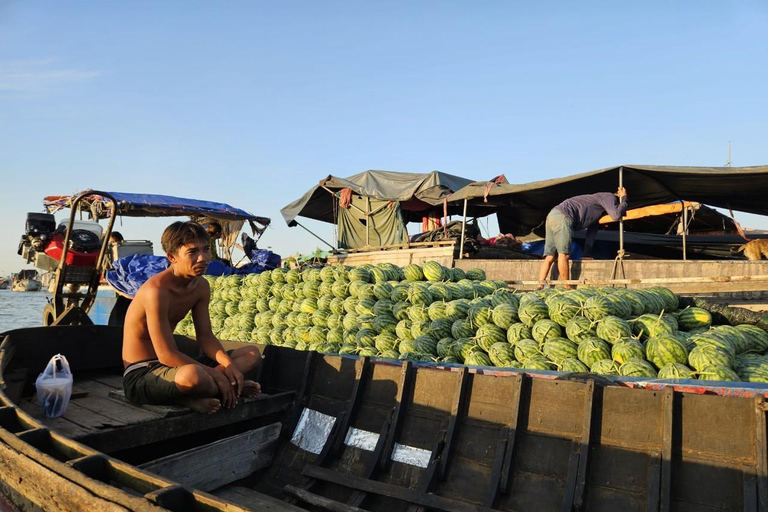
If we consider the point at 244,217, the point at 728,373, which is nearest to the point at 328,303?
the point at 728,373

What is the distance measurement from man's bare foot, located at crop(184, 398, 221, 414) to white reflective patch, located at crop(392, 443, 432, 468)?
1.46m

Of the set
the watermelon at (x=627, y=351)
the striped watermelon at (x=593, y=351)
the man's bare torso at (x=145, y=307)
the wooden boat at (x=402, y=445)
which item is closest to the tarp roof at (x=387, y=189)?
the striped watermelon at (x=593, y=351)

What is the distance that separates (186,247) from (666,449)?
138 inches

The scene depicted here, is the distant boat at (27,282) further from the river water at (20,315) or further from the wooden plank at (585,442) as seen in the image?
the wooden plank at (585,442)

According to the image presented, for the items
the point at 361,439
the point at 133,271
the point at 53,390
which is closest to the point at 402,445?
the point at 361,439

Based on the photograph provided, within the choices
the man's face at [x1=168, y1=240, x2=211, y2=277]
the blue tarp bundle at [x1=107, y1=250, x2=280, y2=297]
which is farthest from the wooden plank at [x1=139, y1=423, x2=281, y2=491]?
the blue tarp bundle at [x1=107, y1=250, x2=280, y2=297]

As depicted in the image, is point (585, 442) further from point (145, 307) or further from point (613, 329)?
point (145, 307)

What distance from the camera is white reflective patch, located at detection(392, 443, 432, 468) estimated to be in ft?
12.1

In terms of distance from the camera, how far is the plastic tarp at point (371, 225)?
680 inches

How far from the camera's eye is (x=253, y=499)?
375 centimetres

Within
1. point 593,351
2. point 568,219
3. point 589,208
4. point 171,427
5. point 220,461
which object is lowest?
point 220,461

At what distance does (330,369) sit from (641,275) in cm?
753

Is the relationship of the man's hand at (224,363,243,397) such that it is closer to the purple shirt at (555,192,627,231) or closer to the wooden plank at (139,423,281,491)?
the wooden plank at (139,423,281,491)

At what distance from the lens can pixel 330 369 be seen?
4.61 m
